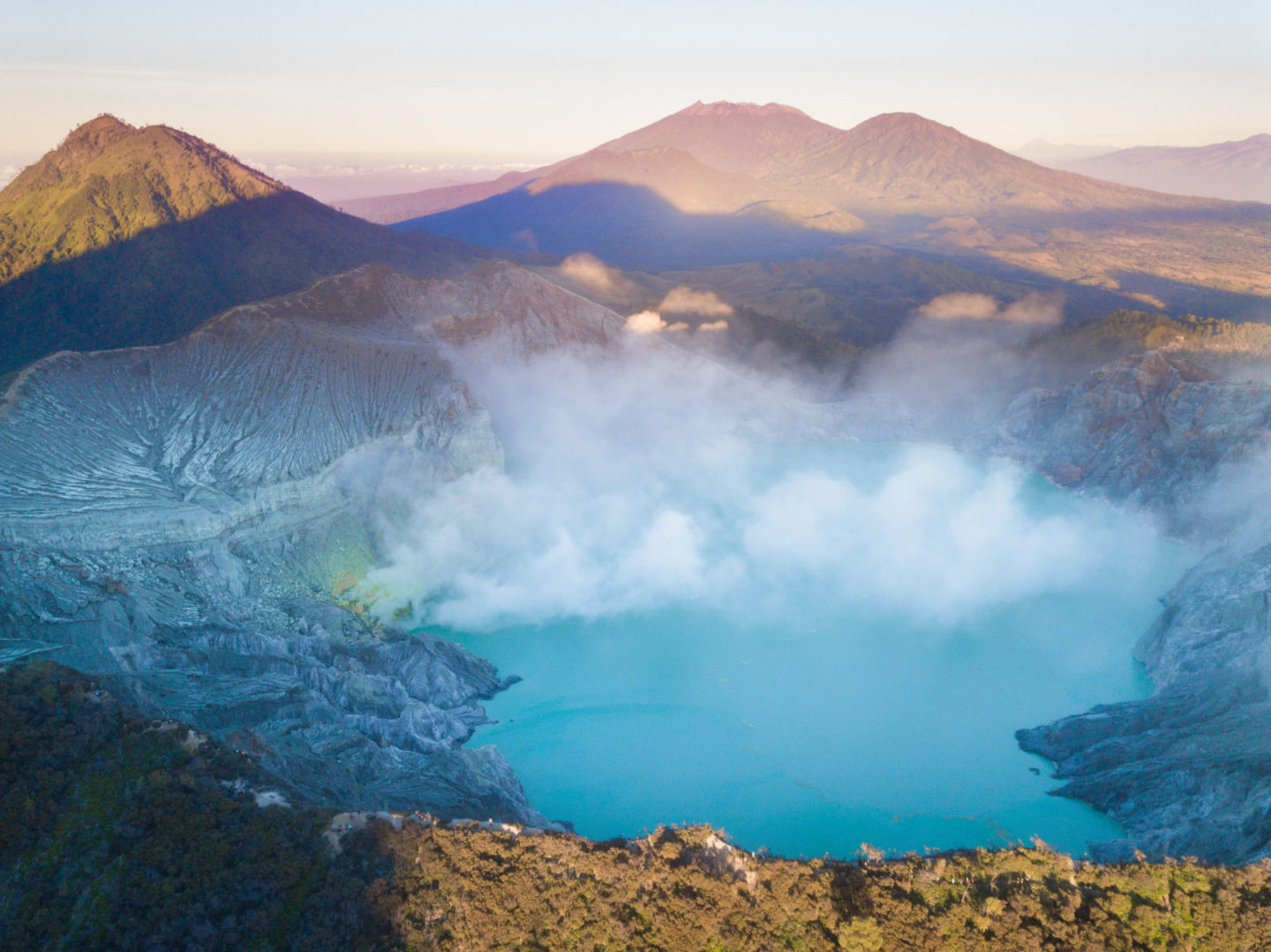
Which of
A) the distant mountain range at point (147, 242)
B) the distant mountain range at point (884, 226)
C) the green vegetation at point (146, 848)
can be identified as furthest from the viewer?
the distant mountain range at point (884, 226)

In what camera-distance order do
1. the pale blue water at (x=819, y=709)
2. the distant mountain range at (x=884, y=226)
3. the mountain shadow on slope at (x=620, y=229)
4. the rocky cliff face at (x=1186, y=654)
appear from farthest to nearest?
1. the mountain shadow on slope at (x=620, y=229)
2. the distant mountain range at (x=884, y=226)
3. the pale blue water at (x=819, y=709)
4. the rocky cliff face at (x=1186, y=654)

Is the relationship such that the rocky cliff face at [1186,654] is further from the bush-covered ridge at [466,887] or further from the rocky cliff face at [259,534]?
the rocky cliff face at [259,534]

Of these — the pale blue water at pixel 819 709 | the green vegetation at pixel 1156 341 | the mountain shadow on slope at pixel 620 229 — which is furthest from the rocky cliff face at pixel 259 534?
the mountain shadow on slope at pixel 620 229

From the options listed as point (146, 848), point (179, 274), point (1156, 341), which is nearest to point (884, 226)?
point (1156, 341)

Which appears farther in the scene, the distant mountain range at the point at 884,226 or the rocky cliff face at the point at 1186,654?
the distant mountain range at the point at 884,226

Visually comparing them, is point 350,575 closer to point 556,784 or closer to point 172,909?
point 556,784

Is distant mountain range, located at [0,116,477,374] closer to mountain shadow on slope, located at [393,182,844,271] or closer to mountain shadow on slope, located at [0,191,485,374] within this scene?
mountain shadow on slope, located at [0,191,485,374]

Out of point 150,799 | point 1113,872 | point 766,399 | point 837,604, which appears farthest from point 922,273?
point 150,799
